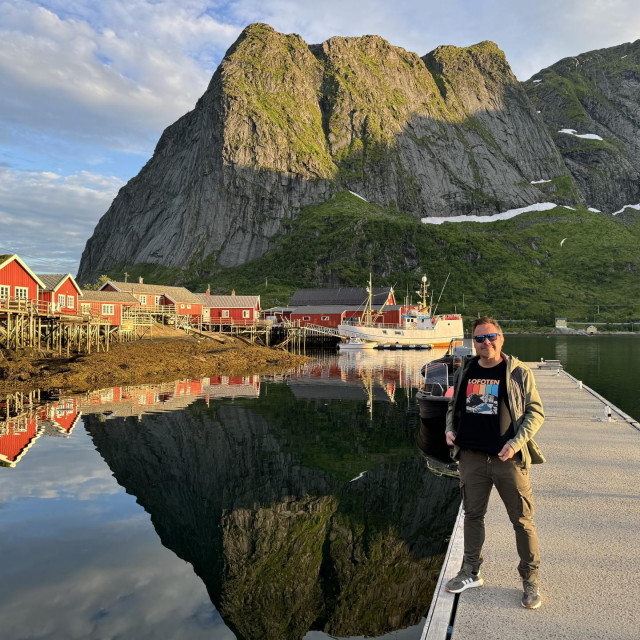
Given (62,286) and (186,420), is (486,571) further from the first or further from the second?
(62,286)

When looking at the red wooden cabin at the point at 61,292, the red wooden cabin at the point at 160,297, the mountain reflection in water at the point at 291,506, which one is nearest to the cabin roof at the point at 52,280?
the red wooden cabin at the point at 61,292

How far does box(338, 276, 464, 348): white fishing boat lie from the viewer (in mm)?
77000

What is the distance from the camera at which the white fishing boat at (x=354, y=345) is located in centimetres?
7550

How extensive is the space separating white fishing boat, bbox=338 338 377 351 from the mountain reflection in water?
4925 centimetres

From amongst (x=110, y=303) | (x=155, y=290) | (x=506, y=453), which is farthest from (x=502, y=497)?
(x=155, y=290)

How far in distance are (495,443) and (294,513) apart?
22.6 ft

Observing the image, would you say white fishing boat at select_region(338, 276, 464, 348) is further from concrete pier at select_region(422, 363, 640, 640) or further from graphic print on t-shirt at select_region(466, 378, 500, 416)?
graphic print on t-shirt at select_region(466, 378, 500, 416)

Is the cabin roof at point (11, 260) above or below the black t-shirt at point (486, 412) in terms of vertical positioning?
above

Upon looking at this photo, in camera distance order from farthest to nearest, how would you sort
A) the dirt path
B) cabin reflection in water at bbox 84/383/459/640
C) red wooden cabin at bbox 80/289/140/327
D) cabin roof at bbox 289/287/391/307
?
cabin roof at bbox 289/287/391/307 < red wooden cabin at bbox 80/289/140/327 < the dirt path < cabin reflection in water at bbox 84/383/459/640

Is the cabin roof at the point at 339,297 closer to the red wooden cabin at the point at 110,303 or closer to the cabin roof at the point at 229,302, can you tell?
the cabin roof at the point at 229,302

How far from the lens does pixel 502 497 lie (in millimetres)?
6629

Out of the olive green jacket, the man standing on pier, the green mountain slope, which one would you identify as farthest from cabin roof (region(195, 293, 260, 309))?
the olive green jacket

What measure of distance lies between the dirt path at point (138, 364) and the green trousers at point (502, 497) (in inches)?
1112

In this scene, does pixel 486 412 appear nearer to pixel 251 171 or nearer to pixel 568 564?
pixel 568 564
